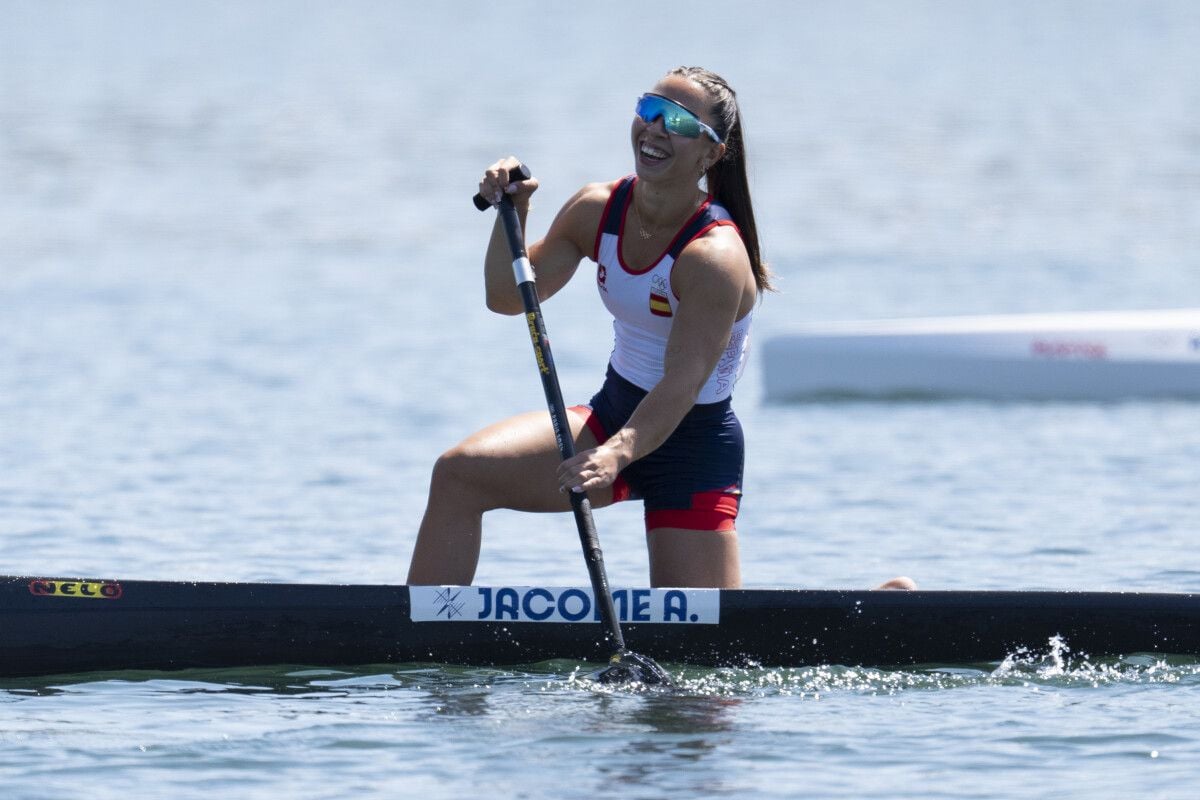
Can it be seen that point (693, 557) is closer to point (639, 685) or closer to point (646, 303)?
point (639, 685)

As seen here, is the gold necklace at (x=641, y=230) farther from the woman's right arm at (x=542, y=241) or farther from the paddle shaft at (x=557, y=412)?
the paddle shaft at (x=557, y=412)

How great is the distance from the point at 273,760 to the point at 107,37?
41.8m

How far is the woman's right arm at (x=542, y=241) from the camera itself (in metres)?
7.15

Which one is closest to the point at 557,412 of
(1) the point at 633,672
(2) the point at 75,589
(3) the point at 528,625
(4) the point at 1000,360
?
(3) the point at 528,625

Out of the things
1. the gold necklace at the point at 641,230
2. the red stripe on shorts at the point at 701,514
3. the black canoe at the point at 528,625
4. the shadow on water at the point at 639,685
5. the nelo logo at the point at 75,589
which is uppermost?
the gold necklace at the point at 641,230

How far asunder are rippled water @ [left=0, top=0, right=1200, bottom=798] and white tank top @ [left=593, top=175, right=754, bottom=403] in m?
1.05

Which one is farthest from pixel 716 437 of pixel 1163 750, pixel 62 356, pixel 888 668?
pixel 62 356

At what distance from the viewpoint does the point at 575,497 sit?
6.90 metres

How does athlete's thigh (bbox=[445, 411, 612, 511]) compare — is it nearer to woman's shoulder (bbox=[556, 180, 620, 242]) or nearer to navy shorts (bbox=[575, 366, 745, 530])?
navy shorts (bbox=[575, 366, 745, 530])

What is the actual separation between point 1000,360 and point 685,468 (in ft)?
29.1

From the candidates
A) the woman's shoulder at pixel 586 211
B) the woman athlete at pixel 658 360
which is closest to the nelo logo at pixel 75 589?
the woman athlete at pixel 658 360

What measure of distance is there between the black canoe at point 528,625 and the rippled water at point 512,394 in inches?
3.4

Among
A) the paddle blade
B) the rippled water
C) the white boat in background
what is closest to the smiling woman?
the paddle blade

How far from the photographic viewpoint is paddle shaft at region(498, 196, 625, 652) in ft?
23.0
